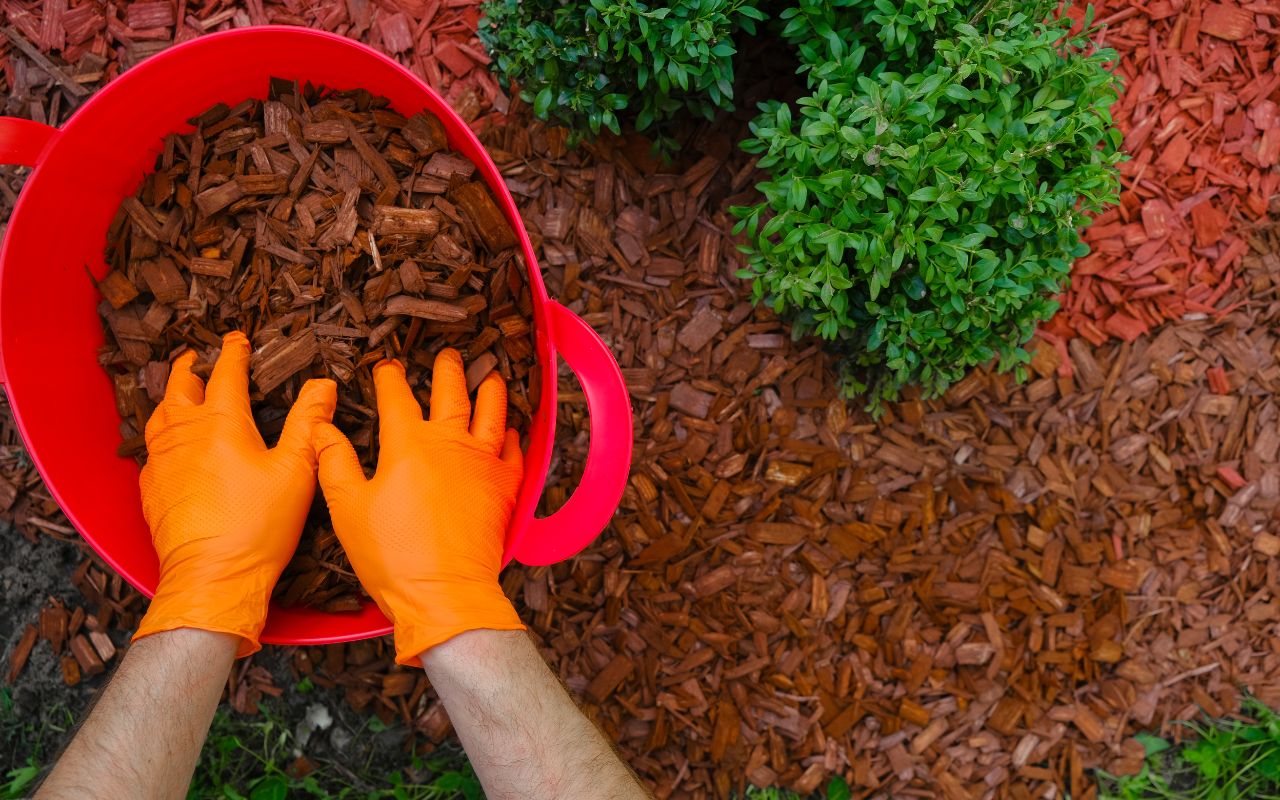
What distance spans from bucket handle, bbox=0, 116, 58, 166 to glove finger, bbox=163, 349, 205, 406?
488 mm

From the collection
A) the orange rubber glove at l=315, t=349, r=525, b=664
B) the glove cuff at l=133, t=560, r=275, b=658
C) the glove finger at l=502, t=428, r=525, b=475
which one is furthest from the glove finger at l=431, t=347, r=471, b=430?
the glove cuff at l=133, t=560, r=275, b=658

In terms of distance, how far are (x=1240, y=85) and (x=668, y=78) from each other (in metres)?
1.88

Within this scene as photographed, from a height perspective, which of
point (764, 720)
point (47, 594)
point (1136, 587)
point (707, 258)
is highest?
point (707, 258)

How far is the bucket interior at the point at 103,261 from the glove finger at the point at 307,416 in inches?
15.7

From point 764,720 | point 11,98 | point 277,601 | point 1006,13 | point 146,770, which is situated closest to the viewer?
point 146,770

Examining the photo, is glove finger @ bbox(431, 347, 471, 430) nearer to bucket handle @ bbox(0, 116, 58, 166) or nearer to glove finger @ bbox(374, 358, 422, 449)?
glove finger @ bbox(374, 358, 422, 449)

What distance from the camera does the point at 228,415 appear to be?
185 cm

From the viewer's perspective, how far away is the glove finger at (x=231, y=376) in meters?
1.86

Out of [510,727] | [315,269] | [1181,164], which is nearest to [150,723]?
[510,727]

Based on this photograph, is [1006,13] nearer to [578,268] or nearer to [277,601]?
[578,268]

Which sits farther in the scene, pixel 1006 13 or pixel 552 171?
pixel 552 171

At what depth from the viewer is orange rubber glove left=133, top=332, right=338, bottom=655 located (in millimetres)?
1758

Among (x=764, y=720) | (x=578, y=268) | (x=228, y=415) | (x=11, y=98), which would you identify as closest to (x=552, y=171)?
(x=578, y=268)

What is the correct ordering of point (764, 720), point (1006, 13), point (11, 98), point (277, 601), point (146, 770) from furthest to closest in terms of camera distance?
point (764, 720), point (11, 98), point (277, 601), point (1006, 13), point (146, 770)
